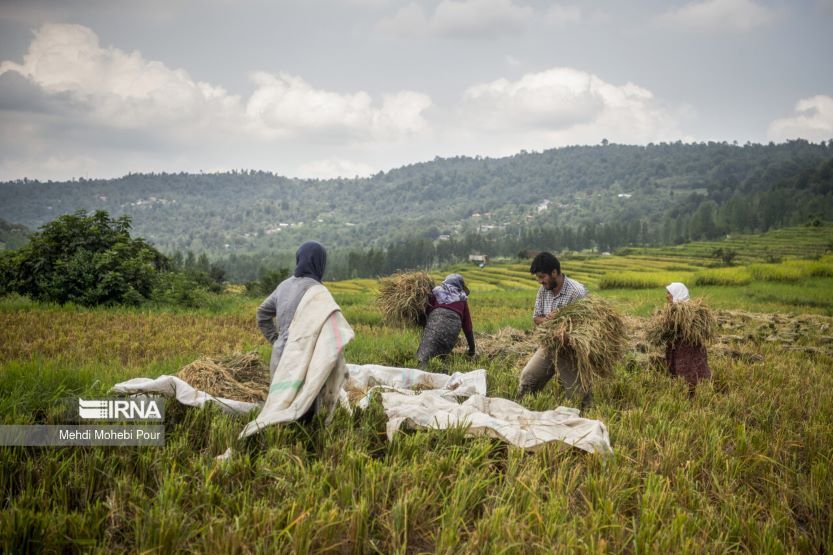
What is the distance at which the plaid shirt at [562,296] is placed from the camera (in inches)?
207

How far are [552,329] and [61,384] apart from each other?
4.23 meters

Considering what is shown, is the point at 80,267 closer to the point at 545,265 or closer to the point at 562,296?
the point at 545,265

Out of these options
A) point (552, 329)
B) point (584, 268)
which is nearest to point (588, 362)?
point (552, 329)

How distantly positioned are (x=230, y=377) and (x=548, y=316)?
3237 mm

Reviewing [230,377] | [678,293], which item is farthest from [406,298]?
[678,293]

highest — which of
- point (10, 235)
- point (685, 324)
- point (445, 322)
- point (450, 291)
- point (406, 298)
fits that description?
point (10, 235)

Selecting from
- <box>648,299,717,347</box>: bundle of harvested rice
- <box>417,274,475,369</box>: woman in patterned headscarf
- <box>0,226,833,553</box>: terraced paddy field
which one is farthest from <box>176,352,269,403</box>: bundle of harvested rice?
<box>648,299,717,347</box>: bundle of harvested rice

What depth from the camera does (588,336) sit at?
4.57m

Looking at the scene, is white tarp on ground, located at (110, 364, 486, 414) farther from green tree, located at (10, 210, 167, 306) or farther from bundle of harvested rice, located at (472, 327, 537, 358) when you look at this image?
green tree, located at (10, 210, 167, 306)

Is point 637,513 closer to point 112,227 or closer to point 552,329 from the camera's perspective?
point 552,329

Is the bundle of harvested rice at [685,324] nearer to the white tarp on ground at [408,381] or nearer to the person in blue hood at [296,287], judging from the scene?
the white tarp on ground at [408,381]

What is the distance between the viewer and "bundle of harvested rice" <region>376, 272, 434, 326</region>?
23.2 ft

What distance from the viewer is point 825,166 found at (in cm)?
7469

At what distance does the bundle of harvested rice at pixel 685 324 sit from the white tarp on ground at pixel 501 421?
2.17 metres
